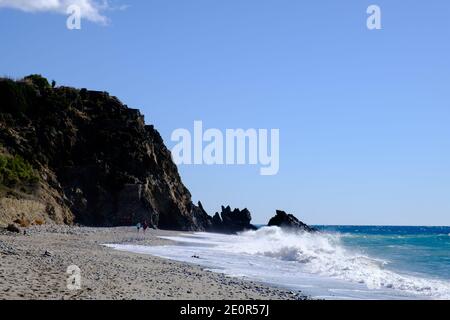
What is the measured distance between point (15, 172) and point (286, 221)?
5940 cm

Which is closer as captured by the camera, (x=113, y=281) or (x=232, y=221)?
(x=113, y=281)

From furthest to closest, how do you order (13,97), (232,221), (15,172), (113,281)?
(232,221), (13,97), (15,172), (113,281)

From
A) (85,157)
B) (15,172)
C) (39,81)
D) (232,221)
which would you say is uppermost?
(39,81)

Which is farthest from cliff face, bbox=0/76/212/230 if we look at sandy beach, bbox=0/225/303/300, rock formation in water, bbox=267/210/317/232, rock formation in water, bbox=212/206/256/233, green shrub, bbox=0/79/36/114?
sandy beach, bbox=0/225/303/300

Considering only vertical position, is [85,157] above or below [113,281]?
above

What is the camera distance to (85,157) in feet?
206

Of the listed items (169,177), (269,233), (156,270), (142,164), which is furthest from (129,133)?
(156,270)

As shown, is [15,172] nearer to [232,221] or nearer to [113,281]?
[113,281]

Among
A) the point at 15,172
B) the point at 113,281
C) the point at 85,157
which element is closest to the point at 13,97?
the point at 85,157

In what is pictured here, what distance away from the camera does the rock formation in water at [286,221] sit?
97.8 metres

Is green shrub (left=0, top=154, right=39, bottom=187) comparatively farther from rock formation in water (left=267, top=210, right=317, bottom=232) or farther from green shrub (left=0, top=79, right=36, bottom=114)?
rock formation in water (left=267, top=210, right=317, bottom=232)

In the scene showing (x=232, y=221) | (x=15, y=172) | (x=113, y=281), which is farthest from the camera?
(x=232, y=221)
